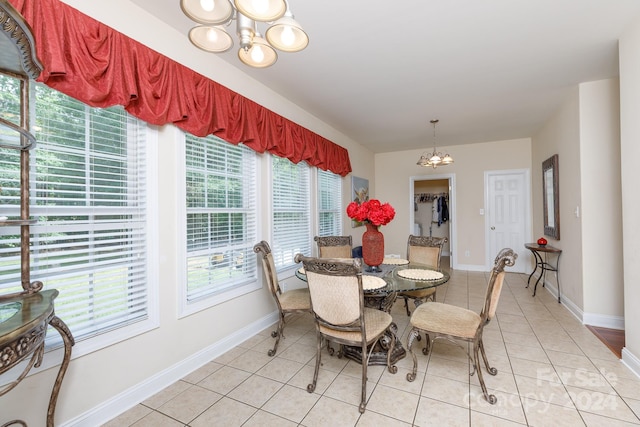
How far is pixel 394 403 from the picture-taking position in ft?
6.01

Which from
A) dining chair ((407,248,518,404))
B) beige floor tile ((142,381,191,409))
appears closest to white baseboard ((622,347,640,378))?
dining chair ((407,248,518,404))

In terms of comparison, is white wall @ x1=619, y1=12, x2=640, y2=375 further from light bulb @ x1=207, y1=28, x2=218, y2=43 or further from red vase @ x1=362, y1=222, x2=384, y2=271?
light bulb @ x1=207, y1=28, x2=218, y2=43

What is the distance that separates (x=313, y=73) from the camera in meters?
2.78

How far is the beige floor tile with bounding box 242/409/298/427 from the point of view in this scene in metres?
1.66

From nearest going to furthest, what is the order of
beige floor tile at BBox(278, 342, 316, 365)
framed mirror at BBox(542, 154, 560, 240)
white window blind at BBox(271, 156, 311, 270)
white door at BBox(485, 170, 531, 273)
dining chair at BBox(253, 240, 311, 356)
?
beige floor tile at BBox(278, 342, 316, 365)
dining chair at BBox(253, 240, 311, 356)
white window blind at BBox(271, 156, 311, 270)
framed mirror at BBox(542, 154, 560, 240)
white door at BBox(485, 170, 531, 273)

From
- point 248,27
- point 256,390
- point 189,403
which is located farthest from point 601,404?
point 248,27

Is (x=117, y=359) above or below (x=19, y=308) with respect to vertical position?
below

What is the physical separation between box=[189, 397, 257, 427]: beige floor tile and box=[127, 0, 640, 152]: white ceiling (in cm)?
265

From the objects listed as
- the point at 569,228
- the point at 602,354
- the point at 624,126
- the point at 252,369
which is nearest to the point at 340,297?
the point at 252,369

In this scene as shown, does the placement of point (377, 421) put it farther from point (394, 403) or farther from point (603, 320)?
point (603, 320)

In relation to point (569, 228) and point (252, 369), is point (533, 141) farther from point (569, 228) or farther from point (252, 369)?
point (252, 369)

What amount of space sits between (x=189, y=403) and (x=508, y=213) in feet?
19.7

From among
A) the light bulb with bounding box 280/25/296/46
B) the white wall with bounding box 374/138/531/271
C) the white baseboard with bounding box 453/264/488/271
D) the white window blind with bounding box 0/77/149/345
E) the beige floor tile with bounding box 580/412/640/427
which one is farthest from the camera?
the white baseboard with bounding box 453/264/488/271

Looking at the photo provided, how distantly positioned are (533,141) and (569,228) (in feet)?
8.20
